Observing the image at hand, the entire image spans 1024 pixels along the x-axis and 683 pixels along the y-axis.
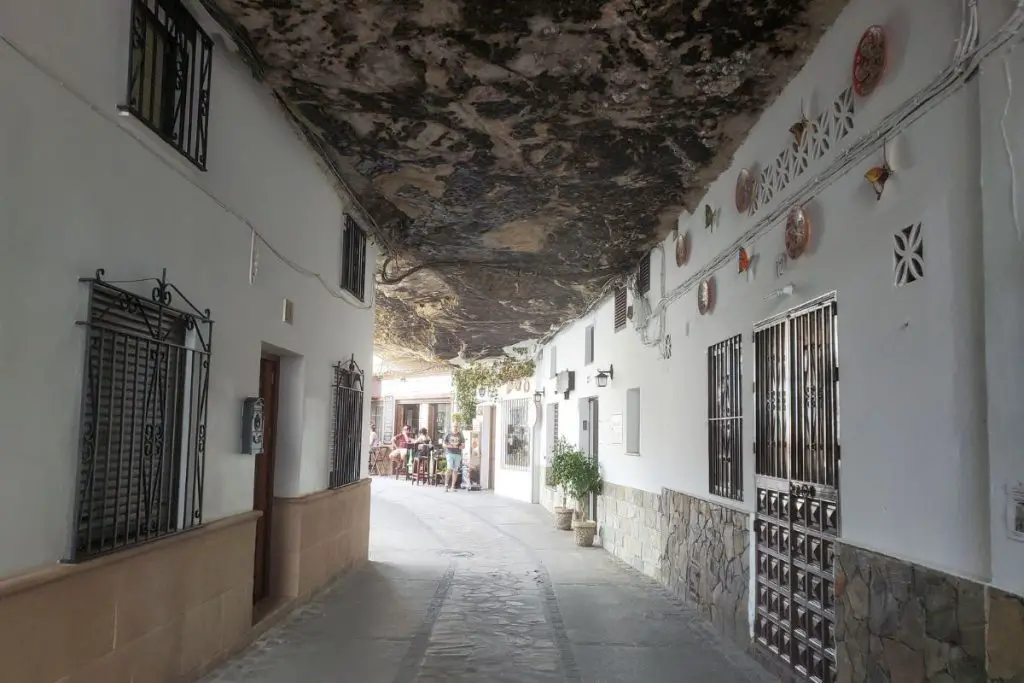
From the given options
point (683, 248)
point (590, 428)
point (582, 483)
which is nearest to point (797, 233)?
point (683, 248)

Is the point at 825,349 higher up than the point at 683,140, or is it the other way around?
the point at 683,140

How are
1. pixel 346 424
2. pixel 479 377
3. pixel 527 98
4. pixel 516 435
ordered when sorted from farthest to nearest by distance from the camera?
pixel 479 377 → pixel 516 435 → pixel 346 424 → pixel 527 98

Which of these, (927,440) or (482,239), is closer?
(927,440)

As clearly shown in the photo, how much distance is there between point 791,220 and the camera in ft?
15.1

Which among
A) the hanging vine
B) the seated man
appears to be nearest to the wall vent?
the hanging vine

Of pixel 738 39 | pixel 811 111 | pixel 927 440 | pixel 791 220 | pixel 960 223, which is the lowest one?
pixel 927 440

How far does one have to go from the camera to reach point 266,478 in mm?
6199

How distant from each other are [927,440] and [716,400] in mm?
3050

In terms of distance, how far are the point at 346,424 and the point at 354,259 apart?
1712 millimetres

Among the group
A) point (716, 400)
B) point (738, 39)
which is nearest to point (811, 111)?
point (738, 39)

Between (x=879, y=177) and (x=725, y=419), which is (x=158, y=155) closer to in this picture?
(x=879, y=177)

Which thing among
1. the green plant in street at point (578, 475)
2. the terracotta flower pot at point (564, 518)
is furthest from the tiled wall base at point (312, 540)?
the terracotta flower pot at point (564, 518)

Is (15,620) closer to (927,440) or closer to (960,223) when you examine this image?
(927,440)

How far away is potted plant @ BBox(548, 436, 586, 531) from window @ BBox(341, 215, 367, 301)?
13.9 feet
